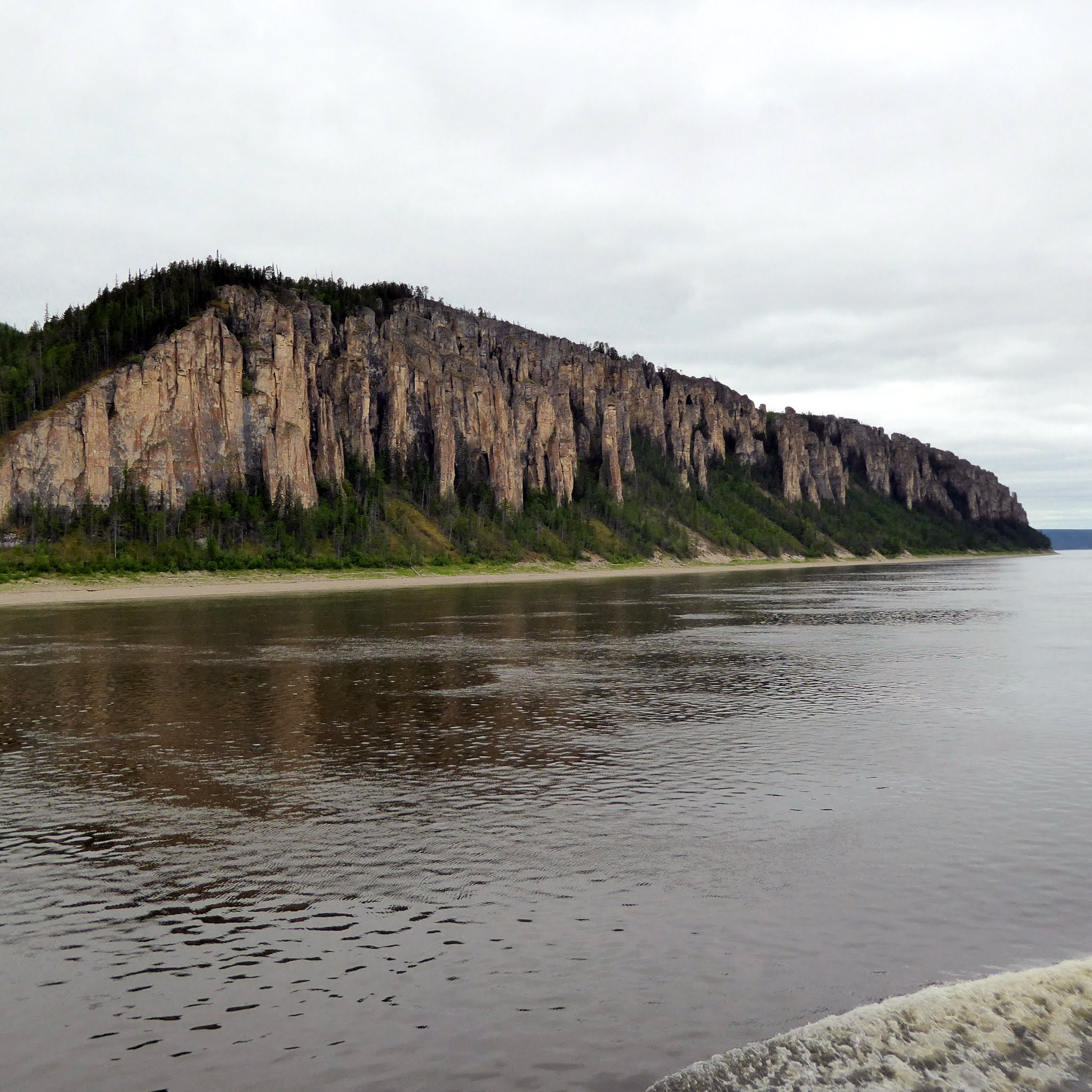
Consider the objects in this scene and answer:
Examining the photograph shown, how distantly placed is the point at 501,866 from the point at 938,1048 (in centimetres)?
766

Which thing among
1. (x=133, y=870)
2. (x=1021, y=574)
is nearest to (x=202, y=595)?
(x=133, y=870)

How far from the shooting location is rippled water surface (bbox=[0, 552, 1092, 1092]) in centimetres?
1009

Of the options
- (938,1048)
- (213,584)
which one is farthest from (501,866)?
(213,584)

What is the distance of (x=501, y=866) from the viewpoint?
15.4m

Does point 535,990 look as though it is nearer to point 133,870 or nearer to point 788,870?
point 788,870

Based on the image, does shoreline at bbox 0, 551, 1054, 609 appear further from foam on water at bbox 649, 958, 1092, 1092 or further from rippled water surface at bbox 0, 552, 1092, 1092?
foam on water at bbox 649, 958, 1092, 1092

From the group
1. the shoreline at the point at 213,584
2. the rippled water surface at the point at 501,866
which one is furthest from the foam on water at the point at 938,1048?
the shoreline at the point at 213,584

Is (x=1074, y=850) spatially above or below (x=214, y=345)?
below

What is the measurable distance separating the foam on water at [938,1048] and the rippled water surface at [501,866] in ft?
1.48

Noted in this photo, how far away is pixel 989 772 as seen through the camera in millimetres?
21750

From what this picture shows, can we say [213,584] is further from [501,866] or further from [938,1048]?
[938,1048]

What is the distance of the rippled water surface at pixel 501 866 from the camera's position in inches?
397

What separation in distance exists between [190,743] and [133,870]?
1073 cm

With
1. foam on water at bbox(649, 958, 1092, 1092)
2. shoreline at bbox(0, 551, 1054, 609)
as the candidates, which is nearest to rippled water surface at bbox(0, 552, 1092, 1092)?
foam on water at bbox(649, 958, 1092, 1092)
